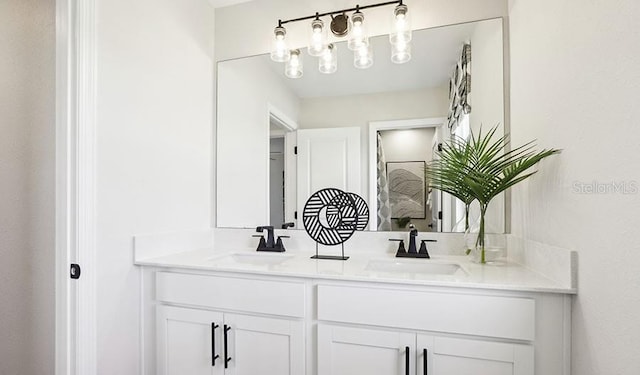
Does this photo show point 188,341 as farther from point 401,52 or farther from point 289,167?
point 401,52

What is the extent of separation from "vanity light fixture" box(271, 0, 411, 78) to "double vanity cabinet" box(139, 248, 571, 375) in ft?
3.58

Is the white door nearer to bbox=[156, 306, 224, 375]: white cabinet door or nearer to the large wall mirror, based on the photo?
the large wall mirror

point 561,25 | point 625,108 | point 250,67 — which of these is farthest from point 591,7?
point 250,67

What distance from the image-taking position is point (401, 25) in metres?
1.60

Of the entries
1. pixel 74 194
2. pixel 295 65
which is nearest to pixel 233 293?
pixel 74 194

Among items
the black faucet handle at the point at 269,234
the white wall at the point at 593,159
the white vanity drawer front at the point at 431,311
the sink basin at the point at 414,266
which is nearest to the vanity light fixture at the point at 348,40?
the white wall at the point at 593,159

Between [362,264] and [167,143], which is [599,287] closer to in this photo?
[362,264]

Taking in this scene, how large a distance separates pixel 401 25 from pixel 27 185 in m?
1.91

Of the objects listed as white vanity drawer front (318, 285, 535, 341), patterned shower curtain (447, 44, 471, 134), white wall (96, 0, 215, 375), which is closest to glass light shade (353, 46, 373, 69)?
patterned shower curtain (447, 44, 471, 134)

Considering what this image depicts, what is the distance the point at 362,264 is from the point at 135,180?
1106 mm

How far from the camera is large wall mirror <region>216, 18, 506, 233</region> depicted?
1.59 meters

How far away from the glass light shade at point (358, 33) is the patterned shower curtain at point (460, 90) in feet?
1.63

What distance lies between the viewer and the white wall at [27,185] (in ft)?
4.53

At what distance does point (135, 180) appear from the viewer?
1.44m
